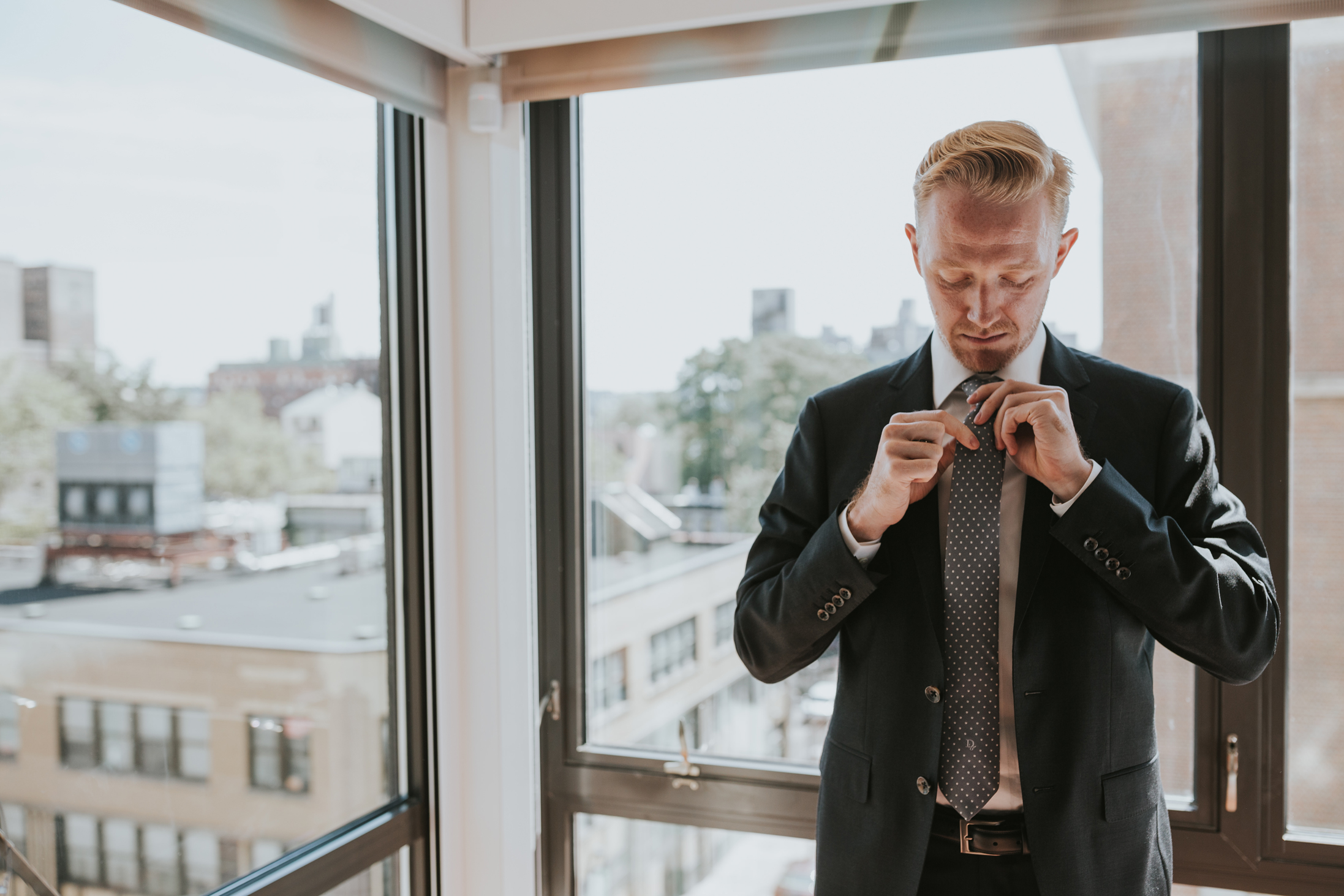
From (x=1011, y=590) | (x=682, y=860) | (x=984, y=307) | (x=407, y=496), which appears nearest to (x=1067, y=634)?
(x=1011, y=590)

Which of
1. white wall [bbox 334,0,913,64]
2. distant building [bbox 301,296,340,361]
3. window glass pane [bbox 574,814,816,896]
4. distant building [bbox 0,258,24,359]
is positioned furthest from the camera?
window glass pane [bbox 574,814,816,896]

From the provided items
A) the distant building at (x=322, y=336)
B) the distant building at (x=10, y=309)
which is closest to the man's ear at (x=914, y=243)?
the distant building at (x=322, y=336)

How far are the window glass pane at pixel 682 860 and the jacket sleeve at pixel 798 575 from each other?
749 mm

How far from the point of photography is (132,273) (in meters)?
1.52

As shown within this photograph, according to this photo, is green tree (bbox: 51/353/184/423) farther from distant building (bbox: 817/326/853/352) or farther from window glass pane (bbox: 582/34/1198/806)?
distant building (bbox: 817/326/853/352)

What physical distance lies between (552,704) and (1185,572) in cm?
136

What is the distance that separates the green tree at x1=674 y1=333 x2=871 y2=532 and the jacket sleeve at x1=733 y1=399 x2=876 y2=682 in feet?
1.50

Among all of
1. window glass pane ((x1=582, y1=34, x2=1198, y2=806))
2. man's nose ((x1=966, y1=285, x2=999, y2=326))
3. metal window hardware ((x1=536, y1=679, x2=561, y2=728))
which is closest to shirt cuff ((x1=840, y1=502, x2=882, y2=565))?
man's nose ((x1=966, y1=285, x2=999, y2=326))

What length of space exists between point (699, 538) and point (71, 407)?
1.20m

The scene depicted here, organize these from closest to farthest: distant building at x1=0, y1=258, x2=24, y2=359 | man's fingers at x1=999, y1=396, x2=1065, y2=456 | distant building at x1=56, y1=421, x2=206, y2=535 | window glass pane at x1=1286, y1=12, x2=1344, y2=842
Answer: man's fingers at x1=999, y1=396, x2=1065, y2=456 → distant building at x1=0, y1=258, x2=24, y2=359 → distant building at x1=56, y1=421, x2=206, y2=535 → window glass pane at x1=1286, y1=12, x2=1344, y2=842

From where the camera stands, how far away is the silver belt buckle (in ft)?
4.33

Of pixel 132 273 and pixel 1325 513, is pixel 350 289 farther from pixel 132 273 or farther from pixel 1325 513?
pixel 1325 513

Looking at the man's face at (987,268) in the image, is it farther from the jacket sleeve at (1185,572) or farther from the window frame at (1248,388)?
the window frame at (1248,388)

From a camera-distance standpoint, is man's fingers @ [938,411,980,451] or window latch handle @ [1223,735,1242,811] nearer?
man's fingers @ [938,411,980,451]
